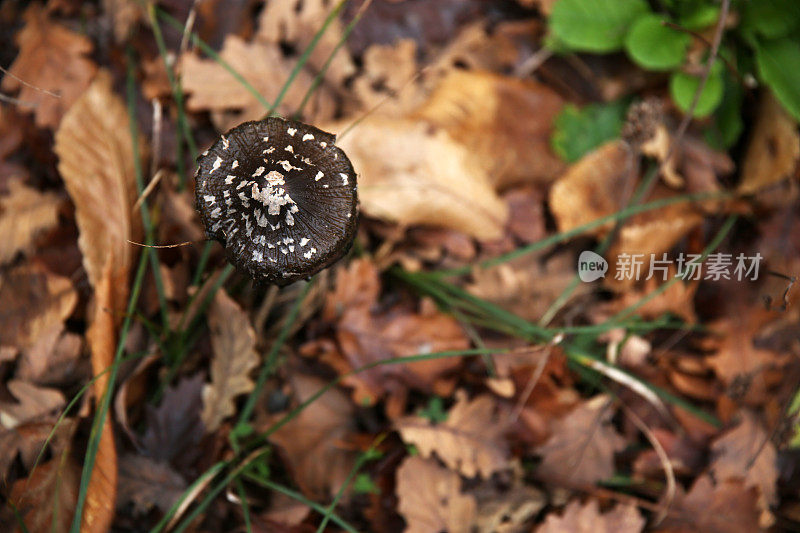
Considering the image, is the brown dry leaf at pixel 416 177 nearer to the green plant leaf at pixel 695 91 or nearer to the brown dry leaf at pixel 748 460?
the green plant leaf at pixel 695 91

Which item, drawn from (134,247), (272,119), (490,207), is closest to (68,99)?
(134,247)

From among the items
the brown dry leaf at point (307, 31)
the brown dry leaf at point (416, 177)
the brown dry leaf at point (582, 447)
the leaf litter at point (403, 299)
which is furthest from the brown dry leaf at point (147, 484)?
the brown dry leaf at point (307, 31)

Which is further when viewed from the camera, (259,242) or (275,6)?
(275,6)

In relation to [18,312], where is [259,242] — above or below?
above

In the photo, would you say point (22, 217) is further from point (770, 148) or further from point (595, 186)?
point (770, 148)

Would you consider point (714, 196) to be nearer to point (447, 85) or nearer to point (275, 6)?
point (447, 85)

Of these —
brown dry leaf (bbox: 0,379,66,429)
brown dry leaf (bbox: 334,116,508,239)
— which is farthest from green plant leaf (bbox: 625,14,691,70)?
brown dry leaf (bbox: 0,379,66,429)
